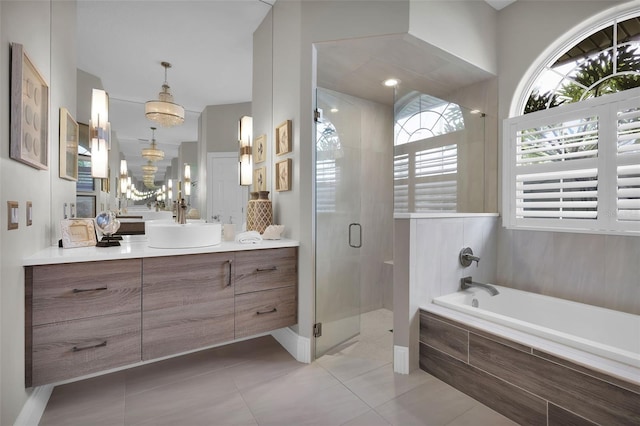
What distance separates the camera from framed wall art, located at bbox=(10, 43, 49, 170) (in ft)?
4.18

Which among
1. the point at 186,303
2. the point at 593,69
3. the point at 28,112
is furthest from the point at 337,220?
the point at 593,69

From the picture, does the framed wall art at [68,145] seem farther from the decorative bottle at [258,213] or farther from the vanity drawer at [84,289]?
the decorative bottle at [258,213]

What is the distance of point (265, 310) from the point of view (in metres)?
2.23

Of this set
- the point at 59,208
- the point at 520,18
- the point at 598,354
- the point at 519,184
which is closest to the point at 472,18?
the point at 520,18

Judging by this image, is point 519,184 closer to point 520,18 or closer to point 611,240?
point 611,240

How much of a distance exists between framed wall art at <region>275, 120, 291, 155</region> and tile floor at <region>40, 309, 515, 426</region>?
1.62 meters

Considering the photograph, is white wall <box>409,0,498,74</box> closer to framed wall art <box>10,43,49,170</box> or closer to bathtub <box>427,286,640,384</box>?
bathtub <box>427,286,640,384</box>

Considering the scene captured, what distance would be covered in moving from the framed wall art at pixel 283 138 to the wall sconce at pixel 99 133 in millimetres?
1175

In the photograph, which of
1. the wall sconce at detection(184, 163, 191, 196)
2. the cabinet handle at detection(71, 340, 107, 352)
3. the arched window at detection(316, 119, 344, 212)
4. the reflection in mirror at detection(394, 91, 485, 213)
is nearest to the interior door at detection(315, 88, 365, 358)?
the arched window at detection(316, 119, 344, 212)

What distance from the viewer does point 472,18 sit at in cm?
257

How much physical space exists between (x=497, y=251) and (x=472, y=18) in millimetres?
2057

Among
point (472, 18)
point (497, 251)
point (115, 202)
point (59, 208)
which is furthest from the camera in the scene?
point (497, 251)

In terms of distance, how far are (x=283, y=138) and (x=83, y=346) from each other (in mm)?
1818

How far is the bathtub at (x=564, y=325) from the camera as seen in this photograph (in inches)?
53.6
